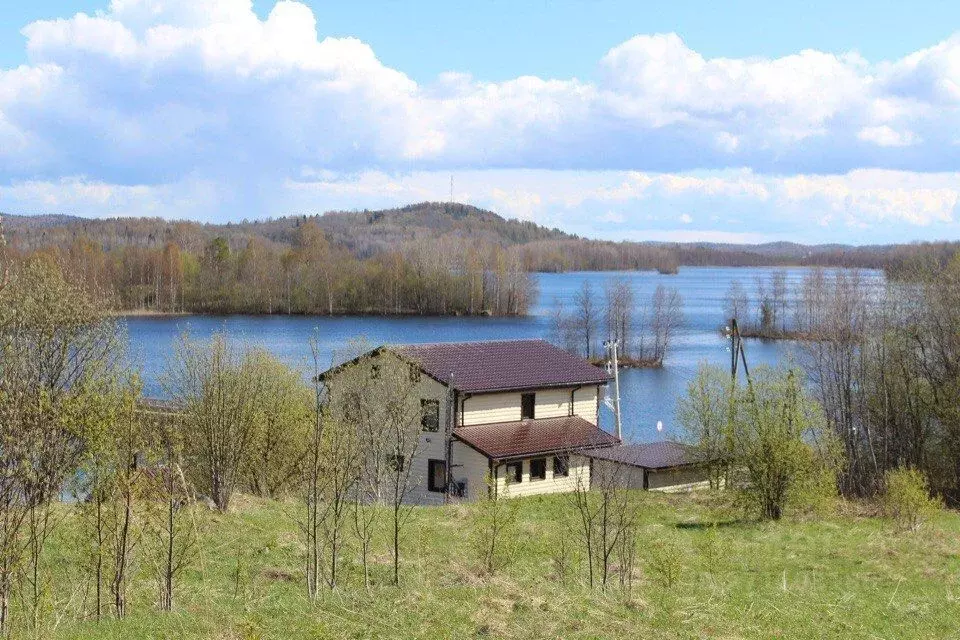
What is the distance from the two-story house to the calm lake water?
519 cm

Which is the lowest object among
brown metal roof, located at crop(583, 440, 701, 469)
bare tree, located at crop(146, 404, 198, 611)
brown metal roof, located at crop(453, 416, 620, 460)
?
brown metal roof, located at crop(583, 440, 701, 469)

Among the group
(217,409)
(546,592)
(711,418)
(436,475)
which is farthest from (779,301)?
(546,592)

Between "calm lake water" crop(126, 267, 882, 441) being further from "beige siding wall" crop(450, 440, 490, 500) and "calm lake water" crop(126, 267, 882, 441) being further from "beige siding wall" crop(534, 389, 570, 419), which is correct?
"beige siding wall" crop(534, 389, 570, 419)

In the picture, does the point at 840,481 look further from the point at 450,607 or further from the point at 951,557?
the point at 450,607

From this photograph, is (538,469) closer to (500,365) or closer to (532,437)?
(532,437)

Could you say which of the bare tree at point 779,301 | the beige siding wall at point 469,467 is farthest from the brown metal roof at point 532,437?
the bare tree at point 779,301

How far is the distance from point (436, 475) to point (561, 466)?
12.8 feet

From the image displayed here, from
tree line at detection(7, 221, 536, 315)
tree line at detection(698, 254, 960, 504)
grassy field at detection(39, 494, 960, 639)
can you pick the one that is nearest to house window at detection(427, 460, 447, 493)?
grassy field at detection(39, 494, 960, 639)

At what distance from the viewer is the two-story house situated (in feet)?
91.8

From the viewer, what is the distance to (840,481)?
34031 mm

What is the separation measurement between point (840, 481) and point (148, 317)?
279 ft

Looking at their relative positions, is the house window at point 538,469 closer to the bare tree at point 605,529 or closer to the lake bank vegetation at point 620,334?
the bare tree at point 605,529

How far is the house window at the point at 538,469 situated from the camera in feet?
93.7

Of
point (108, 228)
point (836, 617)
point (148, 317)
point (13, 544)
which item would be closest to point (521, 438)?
point (836, 617)
